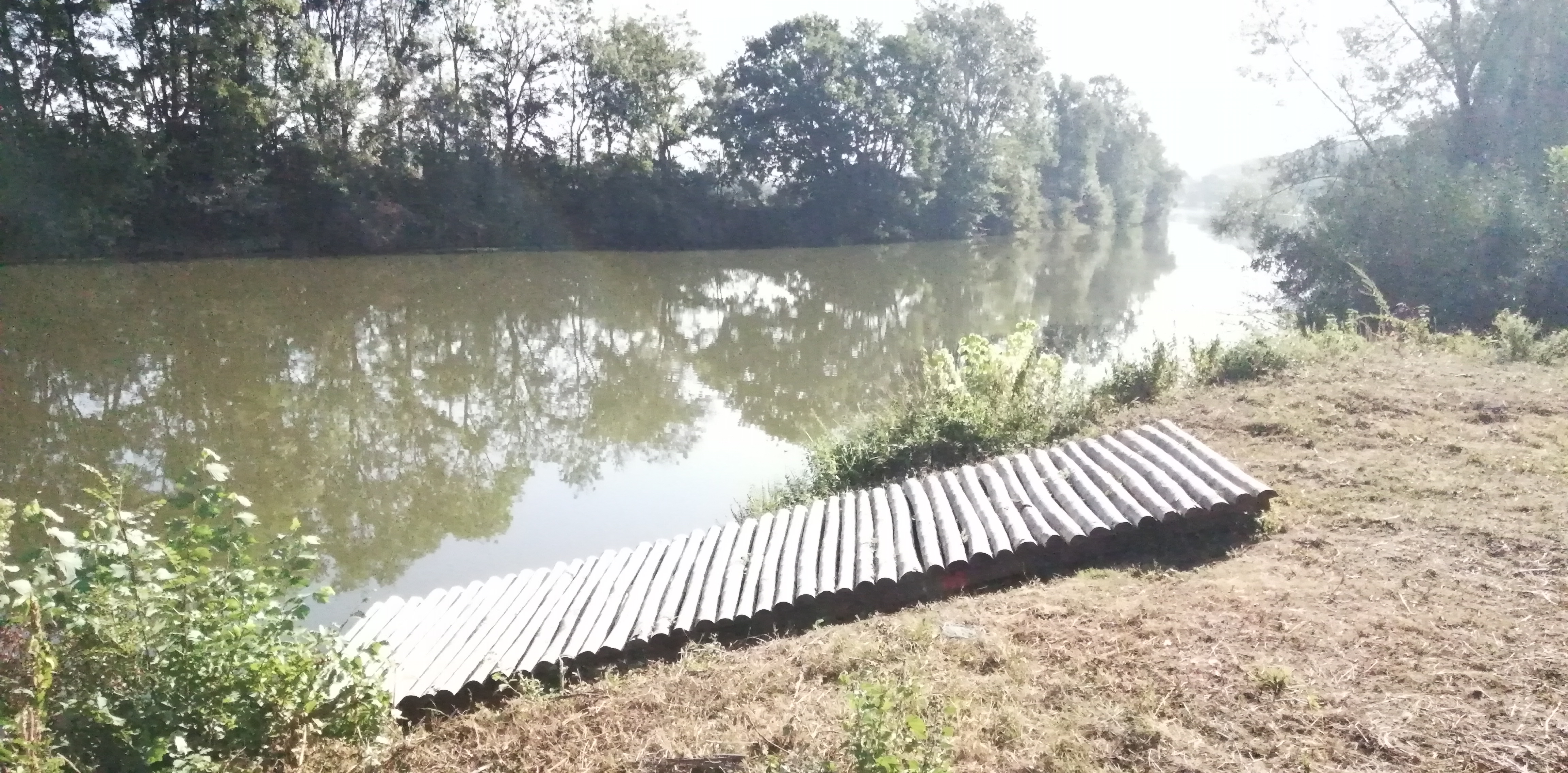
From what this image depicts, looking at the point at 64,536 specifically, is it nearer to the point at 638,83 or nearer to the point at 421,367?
the point at 421,367

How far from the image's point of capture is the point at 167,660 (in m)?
3.48

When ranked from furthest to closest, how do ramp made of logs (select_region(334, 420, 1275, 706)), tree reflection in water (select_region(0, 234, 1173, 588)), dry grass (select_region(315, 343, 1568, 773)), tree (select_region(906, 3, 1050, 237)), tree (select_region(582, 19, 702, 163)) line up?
1. tree (select_region(906, 3, 1050, 237))
2. tree (select_region(582, 19, 702, 163))
3. tree reflection in water (select_region(0, 234, 1173, 588))
4. ramp made of logs (select_region(334, 420, 1275, 706))
5. dry grass (select_region(315, 343, 1568, 773))

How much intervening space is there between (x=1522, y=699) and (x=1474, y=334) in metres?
9.78

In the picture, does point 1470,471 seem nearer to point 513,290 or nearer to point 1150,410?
point 1150,410

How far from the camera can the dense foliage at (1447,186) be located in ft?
44.6

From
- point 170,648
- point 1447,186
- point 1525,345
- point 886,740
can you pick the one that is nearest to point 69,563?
point 170,648

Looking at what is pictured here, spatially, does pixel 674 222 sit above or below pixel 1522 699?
above

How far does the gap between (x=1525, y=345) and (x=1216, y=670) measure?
8.01 metres

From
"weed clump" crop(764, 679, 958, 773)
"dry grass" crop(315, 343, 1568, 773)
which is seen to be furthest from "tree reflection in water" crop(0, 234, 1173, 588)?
"weed clump" crop(764, 679, 958, 773)

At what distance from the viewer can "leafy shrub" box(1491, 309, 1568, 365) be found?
939 cm

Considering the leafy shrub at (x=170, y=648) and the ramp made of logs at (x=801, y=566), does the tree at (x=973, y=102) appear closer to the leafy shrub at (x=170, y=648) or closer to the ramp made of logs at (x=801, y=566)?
the ramp made of logs at (x=801, y=566)

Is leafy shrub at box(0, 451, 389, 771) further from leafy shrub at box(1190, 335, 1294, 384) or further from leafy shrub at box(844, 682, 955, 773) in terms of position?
leafy shrub at box(1190, 335, 1294, 384)

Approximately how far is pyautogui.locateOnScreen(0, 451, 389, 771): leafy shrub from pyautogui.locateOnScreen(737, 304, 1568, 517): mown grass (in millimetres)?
4553

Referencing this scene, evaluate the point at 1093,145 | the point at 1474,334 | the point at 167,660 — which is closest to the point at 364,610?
the point at 167,660
